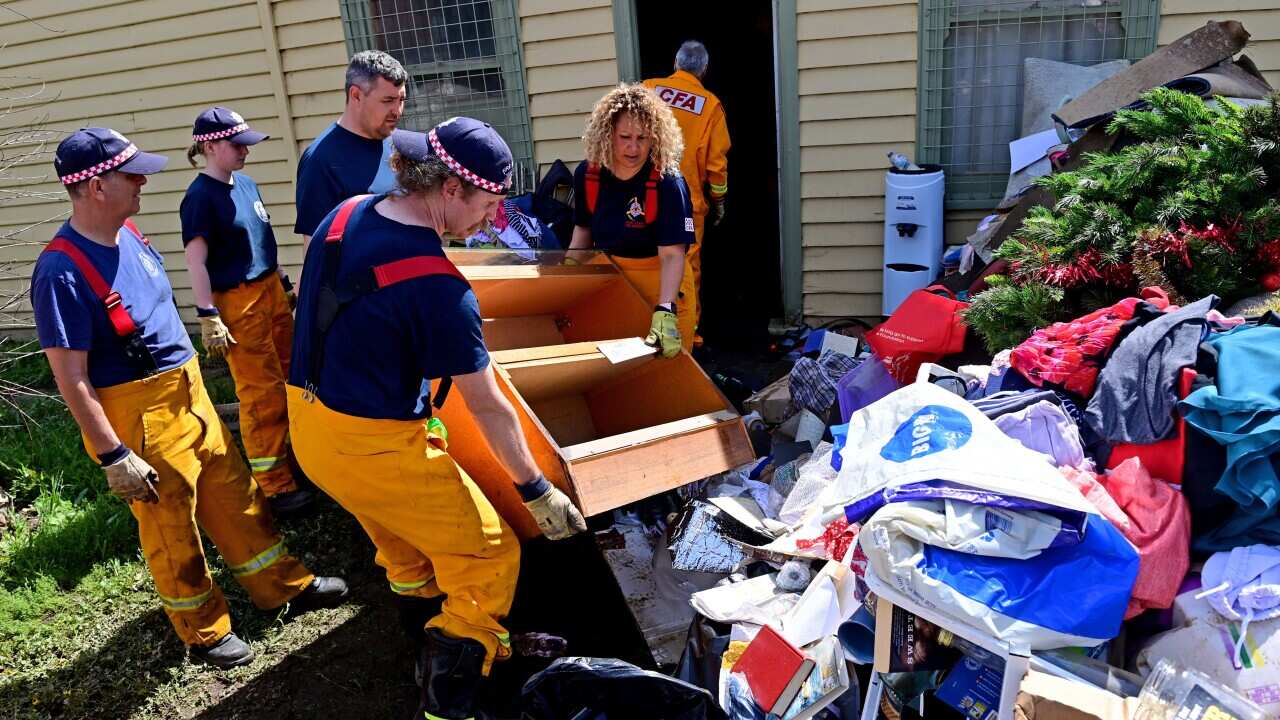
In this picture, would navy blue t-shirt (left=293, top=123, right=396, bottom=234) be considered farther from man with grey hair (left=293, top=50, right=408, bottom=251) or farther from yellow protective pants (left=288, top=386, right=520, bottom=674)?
yellow protective pants (left=288, top=386, right=520, bottom=674)

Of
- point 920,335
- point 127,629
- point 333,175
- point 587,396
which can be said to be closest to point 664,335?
point 587,396

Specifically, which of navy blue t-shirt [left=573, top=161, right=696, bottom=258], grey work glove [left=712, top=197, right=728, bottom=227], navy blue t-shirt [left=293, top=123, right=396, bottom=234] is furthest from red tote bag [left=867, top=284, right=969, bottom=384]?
navy blue t-shirt [left=293, top=123, right=396, bottom=234]

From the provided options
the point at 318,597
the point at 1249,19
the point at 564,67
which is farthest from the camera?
the point at 564,67

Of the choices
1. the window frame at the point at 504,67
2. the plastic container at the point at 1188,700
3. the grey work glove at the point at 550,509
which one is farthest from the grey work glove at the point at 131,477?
the window frame at the point at 504,67

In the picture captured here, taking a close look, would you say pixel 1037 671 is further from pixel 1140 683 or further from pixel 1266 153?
pixel 1266 153

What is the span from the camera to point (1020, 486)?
85.2 inches

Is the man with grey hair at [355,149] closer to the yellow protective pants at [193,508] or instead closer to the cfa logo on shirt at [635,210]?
the yellow protective pants at [193,508]

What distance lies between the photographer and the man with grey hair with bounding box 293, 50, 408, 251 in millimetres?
3717

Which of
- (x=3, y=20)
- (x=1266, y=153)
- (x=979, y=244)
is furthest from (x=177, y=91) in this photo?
(x=1266, y=153)

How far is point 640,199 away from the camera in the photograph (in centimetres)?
371

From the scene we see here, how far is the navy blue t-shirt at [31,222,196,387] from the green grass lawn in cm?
118

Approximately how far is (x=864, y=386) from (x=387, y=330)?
7.30 ft

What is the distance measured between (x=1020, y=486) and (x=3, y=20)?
8.26 m

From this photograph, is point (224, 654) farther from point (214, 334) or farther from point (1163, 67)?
point (1163, 67)
